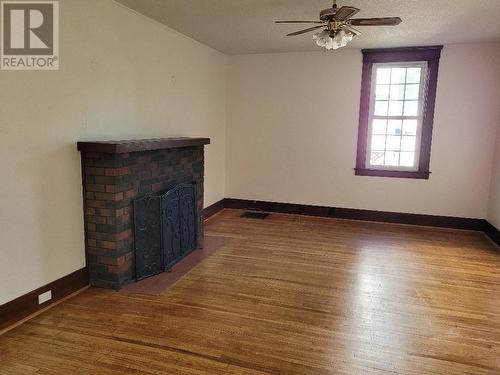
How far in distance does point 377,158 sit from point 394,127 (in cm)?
50

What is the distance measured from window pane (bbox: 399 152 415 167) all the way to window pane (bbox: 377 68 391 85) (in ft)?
3.52

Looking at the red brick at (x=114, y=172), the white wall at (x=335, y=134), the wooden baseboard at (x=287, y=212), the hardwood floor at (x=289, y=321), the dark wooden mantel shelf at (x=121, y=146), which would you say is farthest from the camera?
the white wall at (x=335, y=134)

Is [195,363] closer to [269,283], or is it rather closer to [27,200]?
[269,283]

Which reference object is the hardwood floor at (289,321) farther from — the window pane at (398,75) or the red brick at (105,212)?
the window pane at (398,75)

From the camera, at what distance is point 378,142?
5.49 m

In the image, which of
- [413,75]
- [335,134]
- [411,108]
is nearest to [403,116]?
[411,108]

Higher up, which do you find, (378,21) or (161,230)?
(378,21)

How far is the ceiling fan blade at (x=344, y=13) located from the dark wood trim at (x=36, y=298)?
2.87m

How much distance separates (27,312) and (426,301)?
307 cm

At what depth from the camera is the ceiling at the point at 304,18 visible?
3.35 metres

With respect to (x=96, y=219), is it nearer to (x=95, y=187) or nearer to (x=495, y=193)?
(x=95, y=187)

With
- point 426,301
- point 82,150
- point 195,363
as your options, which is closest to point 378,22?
point 426,301

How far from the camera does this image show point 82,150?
9.81ft

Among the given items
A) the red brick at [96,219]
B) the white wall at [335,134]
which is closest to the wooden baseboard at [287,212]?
the white wall at [335,134]
